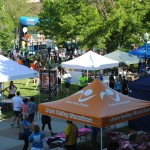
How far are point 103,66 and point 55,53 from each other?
64.8 ft

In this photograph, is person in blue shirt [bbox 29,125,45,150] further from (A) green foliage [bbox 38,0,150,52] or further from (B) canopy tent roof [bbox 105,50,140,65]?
(A) green foliage [bbox 38,0,150,52]

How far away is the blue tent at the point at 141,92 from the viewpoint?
13.9m

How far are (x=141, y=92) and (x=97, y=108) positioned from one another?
4.36m

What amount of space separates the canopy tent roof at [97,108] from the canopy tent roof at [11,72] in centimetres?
747

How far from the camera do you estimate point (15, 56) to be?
39.8 metres

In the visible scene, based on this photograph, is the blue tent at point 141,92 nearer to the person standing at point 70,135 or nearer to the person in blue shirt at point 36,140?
the person standing at point 70,135

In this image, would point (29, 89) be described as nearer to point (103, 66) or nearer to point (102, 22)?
point (103, 66)

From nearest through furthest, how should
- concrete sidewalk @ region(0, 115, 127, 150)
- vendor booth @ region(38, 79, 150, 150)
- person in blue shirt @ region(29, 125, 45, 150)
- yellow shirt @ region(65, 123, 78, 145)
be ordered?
vendor booth @ region(38, 79, 150, 150)
person in blue shirt @ region(29, 125, 45, 150)
yellow shirt @ region(65, 123, 78, 145)
concrete sidewalk @ region(0, 115, 127, 150)

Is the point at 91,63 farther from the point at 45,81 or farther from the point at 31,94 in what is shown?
the point at 31,94

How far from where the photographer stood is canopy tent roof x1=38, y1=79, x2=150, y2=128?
9766mm

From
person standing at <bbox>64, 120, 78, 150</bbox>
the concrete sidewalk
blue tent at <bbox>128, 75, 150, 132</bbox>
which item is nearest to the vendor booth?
person standing at <bbox>64, 120, 78, 150</bbox>

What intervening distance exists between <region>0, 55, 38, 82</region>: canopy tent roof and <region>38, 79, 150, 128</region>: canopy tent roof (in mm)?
7467

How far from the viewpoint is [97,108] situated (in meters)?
10.1

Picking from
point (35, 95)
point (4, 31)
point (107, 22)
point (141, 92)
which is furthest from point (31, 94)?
point (4, 31)
